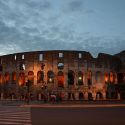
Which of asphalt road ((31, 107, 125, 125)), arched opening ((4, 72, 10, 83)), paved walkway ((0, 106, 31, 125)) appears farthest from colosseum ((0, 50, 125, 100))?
asphalt road ((31, 107, 125, 125))

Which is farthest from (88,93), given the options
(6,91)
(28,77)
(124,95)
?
(6,91)

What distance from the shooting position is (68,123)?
1627 centimetres

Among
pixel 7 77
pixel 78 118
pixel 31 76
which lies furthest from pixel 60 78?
pixel 78 118

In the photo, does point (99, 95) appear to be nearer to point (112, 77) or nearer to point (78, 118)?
point (112, 77)

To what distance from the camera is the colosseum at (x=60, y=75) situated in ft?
231

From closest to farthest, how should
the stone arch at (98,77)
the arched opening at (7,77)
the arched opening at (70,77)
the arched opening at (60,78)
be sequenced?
the arched opening at (70,77), the arched opening at (60,78), the stone arch at (98,77), the arched opening at (7,77)

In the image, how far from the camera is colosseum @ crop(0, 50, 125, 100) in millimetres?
70500

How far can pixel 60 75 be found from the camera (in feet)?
236

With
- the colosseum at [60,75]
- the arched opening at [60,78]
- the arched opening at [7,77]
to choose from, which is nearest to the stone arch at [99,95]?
the colosseum at [60,75]

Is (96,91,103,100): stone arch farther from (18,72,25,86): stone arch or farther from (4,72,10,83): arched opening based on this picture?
(4,72,10,83): arched opening

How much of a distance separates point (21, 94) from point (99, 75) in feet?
56.5

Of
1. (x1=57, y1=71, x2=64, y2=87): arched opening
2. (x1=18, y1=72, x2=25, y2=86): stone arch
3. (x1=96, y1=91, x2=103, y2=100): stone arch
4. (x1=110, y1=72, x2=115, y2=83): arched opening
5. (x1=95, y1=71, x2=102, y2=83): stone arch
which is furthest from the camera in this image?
(x1=110, y1=72, x2=115, y2=83): arched opening

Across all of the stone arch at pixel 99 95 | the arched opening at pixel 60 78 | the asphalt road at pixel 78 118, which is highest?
the arched opening at pixel 60 78

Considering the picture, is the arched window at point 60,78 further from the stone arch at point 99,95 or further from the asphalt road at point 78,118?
the asphalt road at point 78,118
